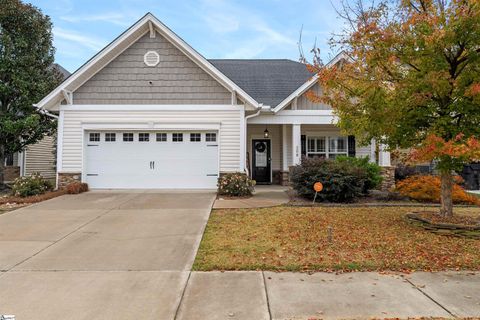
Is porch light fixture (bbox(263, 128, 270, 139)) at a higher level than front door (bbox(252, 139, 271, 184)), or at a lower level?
higher

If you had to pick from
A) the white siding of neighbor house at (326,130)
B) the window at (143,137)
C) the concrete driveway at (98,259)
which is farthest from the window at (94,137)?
the white siding of neighbor house at (326,130)

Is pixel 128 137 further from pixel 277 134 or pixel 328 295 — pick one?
pixel 328 295

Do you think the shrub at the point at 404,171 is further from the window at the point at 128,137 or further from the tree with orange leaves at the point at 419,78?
the window at the point at 128,137

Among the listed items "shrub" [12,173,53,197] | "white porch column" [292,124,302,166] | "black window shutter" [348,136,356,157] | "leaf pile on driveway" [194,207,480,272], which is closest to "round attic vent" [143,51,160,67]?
"shrub" [12,173,53,197]

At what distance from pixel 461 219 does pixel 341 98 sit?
12.1 feet

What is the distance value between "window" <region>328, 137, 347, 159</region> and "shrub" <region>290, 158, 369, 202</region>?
5051mm

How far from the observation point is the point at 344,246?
6.05 metres

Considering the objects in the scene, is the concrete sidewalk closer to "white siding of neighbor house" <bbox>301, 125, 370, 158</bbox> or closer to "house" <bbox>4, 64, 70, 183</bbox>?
"white siding of neighbor house" <bbox>301, 125, 370, 158</bbox>

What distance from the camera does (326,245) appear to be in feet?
20.0

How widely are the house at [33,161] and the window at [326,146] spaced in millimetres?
12850

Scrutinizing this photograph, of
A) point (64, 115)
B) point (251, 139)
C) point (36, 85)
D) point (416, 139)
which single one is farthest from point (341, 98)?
point (36, 85)

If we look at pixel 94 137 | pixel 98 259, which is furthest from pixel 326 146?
pixel 98 259

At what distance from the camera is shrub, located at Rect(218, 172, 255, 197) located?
11961 mm

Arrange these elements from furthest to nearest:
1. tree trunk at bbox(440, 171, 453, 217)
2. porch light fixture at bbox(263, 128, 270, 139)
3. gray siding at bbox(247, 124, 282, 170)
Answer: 1. gray siding at bbox(247, 124, 282, 170)
2. porch light fixture at bbox(263, 128, 270, 139)
3. tree trunk at bbox(440, 171, 453, 217)
